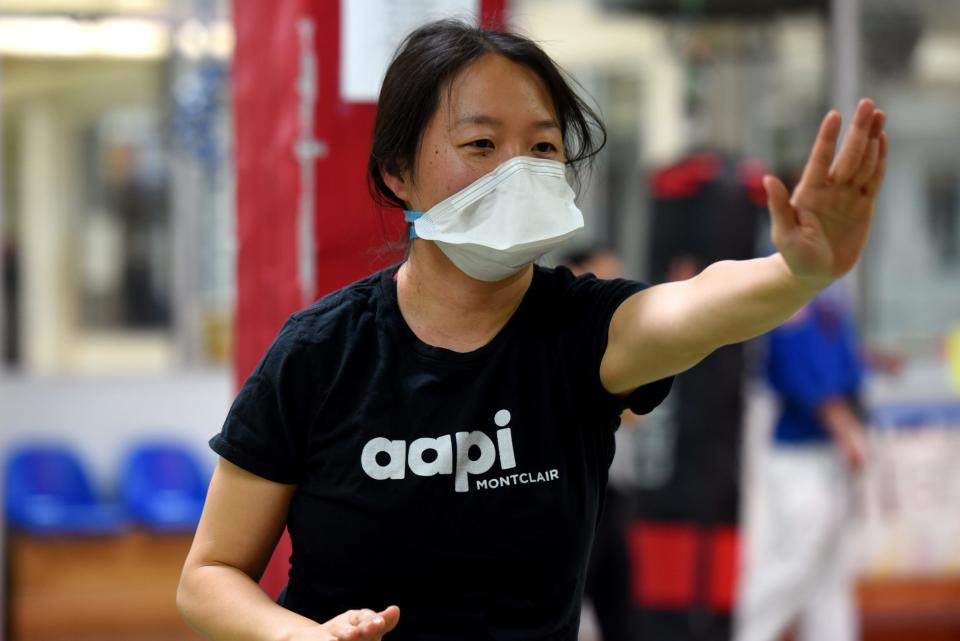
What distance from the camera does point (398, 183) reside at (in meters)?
1.77

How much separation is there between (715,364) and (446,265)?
10.2ft

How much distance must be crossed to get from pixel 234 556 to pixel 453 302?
1.33 feet

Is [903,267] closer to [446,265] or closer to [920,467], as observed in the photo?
[920,467]

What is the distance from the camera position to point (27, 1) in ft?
19.0

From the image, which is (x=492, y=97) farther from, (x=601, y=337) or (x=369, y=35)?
(x=369, y=35)

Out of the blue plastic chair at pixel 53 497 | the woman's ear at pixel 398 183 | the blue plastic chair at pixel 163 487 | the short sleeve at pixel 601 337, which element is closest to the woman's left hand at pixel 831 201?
the short sleeve at pixel 601 337

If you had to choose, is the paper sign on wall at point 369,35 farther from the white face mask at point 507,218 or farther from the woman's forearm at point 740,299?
the woman's forearm at point 740,299

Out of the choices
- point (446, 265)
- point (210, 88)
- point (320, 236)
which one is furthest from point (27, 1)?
point (446, 265)

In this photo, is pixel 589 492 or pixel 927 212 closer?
pixel 589 492

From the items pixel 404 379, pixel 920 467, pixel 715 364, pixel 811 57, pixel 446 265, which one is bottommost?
pixel 920 467

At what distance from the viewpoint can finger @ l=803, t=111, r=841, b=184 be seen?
4.55 ft

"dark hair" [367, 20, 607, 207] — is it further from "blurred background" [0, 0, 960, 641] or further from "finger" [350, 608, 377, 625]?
"blurred background" [0, 0, 960, 641]

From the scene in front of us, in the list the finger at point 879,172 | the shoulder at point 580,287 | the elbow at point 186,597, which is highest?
the finger at point 879,172

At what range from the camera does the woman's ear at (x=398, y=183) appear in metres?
1.76
